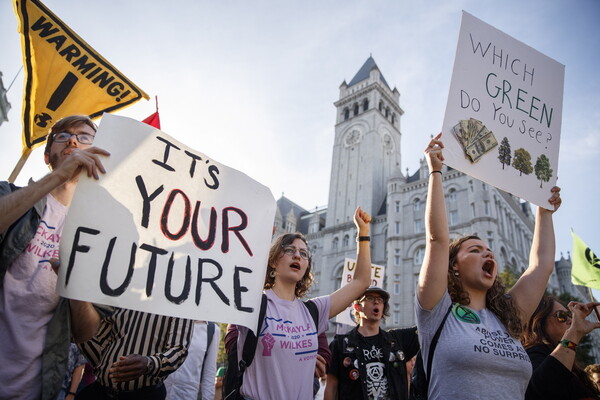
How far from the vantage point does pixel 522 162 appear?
135 inches

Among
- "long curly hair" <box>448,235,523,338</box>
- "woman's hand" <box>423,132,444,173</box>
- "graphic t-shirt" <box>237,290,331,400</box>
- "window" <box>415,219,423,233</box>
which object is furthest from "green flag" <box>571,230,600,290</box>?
"window" <box>415,219,423,233</box>

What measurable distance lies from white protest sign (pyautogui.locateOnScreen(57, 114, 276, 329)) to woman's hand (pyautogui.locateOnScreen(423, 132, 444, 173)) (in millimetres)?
1223

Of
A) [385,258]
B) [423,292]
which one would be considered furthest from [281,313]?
[385,258]

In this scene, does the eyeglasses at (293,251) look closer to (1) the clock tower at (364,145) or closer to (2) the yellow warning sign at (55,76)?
(2) the yellow warning sign at (55,76)

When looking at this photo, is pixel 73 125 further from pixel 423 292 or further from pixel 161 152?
pixel 423 292

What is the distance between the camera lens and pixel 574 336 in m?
2.86

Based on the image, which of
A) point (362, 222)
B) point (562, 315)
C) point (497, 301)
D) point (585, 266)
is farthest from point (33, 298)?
point (585, 266)

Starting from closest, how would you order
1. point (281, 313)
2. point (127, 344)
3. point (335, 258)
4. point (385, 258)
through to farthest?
1. point (127, 344)
2. point (281, 313)
3. point (385, 258)
4. point (335, 258)

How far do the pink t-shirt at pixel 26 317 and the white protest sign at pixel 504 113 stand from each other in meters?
2.74

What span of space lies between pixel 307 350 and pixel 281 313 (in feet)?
1.05

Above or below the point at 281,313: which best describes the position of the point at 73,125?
above

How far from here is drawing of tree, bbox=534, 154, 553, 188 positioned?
3.51 metres

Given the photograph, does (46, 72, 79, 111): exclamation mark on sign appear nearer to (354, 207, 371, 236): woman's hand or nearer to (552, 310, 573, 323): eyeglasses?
(354, 207, 371, 236): woman's hand

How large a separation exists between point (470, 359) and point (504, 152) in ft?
6.45
